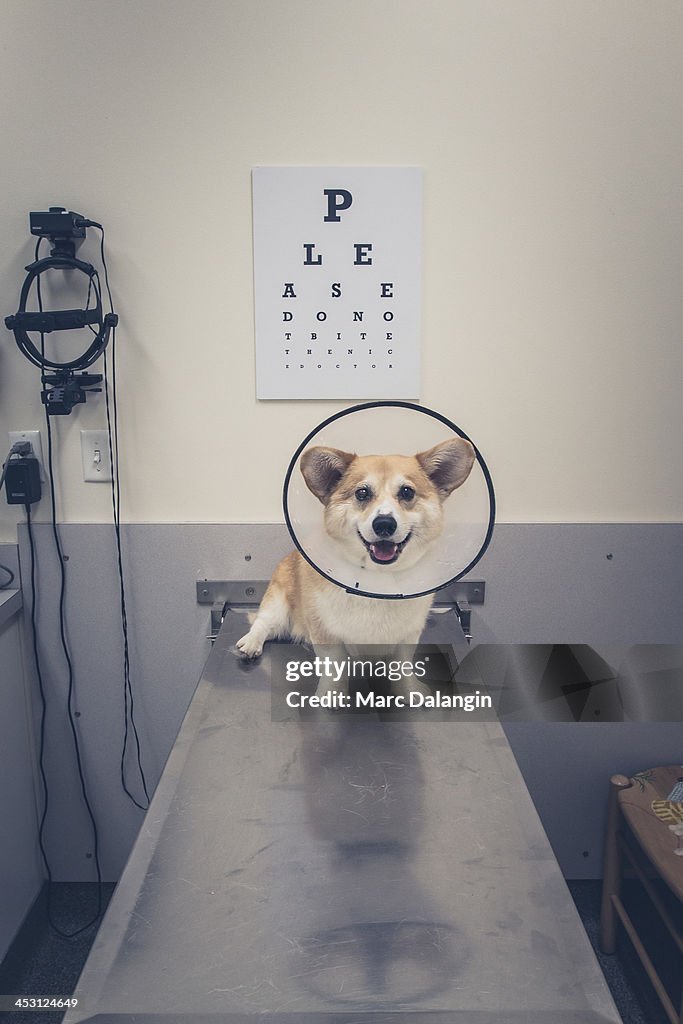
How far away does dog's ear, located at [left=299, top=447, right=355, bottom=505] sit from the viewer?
0.98 metres

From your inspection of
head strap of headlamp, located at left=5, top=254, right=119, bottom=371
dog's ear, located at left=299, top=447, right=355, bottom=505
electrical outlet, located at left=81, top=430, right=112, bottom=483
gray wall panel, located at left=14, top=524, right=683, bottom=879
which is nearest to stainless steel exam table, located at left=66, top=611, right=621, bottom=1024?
dog's ear, located at left=299, top=447, right=355, bottom=505

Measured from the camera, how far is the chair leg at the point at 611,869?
4.30ft

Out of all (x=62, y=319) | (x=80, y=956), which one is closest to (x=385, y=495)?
(x=62, y=319)

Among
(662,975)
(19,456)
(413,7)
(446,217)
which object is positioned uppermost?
(413,7)

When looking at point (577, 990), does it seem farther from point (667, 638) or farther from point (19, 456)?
point (19, 456)

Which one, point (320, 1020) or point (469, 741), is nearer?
point (320, 1020)

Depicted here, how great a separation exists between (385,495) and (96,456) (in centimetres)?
56

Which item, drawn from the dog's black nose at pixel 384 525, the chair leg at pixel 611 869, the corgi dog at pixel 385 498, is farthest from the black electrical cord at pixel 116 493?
the chair leg at pixel 611 869

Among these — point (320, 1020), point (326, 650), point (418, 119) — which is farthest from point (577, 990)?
point (418, 119)

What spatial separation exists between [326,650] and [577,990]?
576 millimetres

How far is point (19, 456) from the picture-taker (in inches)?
49.6

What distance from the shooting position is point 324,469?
0.99 metres

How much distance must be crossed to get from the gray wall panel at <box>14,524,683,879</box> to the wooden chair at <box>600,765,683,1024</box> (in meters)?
0.11

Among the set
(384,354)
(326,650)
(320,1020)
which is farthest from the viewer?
(384,354)
